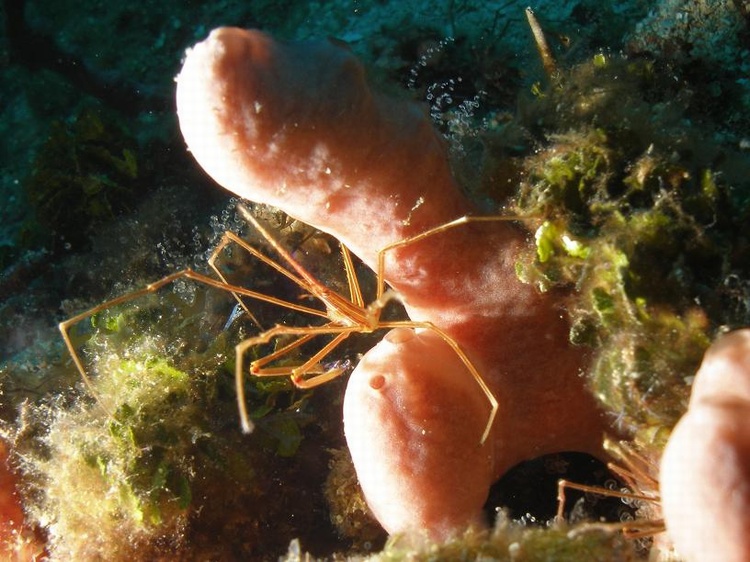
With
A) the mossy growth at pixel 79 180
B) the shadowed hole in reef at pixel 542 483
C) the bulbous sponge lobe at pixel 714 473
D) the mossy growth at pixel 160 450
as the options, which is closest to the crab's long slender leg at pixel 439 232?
the shadowed hole in reef at pixel 542 483

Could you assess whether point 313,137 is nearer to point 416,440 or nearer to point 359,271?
point 416,440

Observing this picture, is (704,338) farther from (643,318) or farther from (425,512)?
(425,512)

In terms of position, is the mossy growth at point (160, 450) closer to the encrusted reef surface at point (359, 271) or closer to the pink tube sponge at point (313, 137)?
the encrusted reef surface at point (359, 271)

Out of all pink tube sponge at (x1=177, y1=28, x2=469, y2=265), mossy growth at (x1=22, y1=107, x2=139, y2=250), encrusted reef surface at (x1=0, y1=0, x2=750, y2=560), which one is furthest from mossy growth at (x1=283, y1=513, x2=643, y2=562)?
mossy growth at (x1=22, y1=107, x2=139, y2=250)

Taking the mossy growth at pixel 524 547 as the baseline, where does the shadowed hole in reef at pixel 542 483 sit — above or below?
below

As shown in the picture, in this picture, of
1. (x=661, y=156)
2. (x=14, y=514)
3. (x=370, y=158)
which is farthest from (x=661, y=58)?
(x=14, y=514)

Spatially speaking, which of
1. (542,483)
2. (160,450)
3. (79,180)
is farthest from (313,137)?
(79,180)
